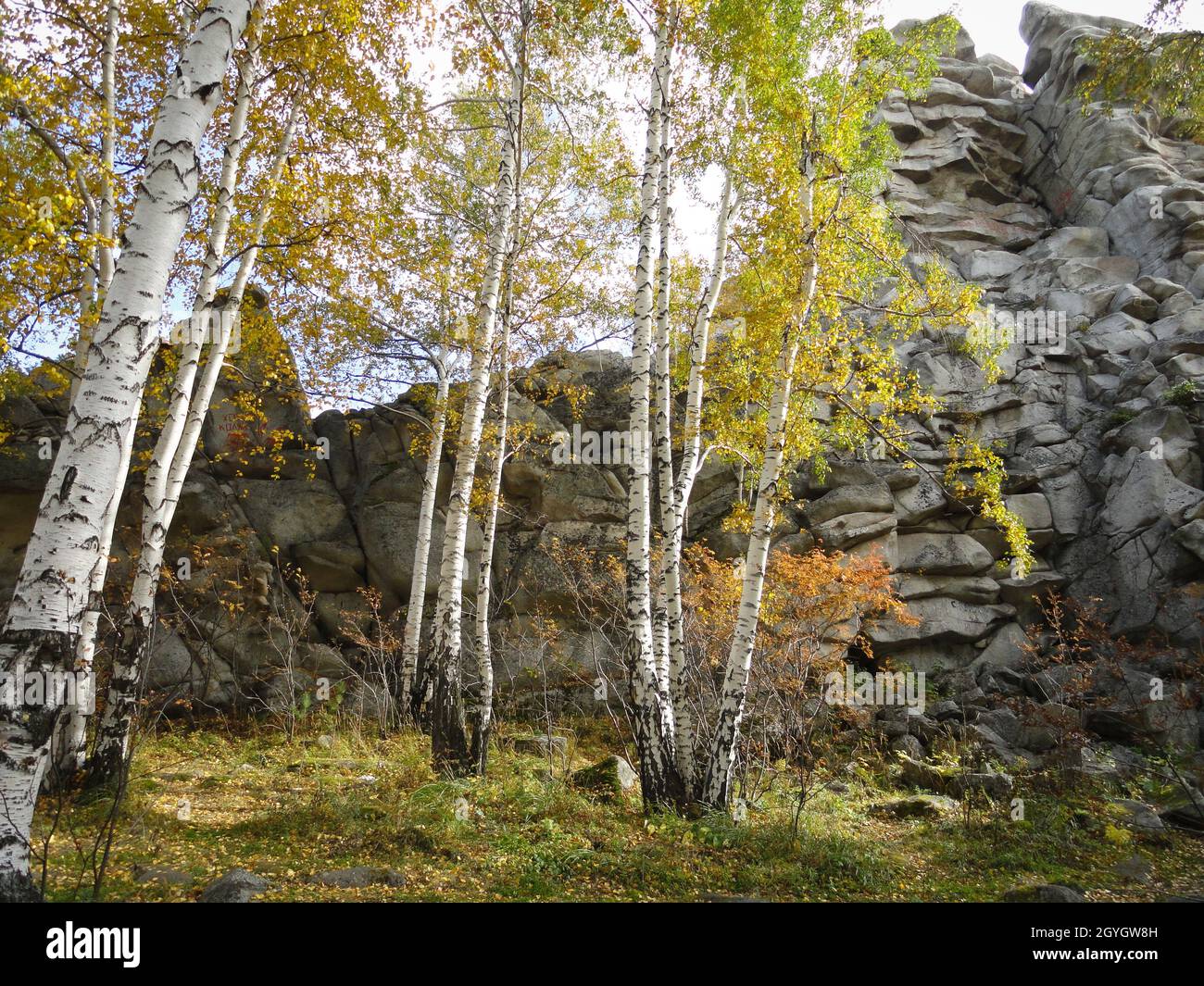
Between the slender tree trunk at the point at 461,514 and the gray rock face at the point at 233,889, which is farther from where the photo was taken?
the slender tree trunk at the point at 461,514

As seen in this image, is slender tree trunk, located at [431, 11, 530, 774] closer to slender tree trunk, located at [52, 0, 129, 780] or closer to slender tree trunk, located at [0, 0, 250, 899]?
slender tree trunk, located at [52, 0, 129, 780]

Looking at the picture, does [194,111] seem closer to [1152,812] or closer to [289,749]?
[289,749]

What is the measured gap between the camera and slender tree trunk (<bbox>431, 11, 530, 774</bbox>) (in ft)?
25.9

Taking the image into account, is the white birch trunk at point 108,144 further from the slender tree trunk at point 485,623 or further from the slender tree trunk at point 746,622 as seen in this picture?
the slender tree trunk at point 746,622

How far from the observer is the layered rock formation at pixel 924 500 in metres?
14.5

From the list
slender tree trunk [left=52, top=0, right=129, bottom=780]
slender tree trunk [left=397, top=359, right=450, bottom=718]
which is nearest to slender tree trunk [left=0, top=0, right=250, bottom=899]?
slender tree trunk [left=52, top=0, right=129, bottom=780]

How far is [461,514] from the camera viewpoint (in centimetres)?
828

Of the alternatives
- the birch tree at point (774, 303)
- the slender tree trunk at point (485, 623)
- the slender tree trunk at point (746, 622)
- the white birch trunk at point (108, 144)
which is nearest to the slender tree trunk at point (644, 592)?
the birch tree at point (774, 303)

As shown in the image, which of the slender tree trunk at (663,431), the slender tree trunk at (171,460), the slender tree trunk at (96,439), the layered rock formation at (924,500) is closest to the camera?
the slender tree trunk at (96,439)

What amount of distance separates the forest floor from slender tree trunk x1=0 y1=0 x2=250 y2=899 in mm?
975

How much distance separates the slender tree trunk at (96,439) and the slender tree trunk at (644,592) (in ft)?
14.1

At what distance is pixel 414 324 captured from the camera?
14617 millimetres

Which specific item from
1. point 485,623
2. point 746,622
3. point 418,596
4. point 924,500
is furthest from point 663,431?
point 924,500
